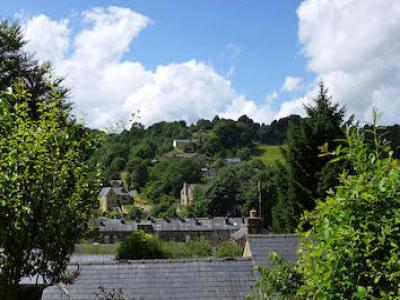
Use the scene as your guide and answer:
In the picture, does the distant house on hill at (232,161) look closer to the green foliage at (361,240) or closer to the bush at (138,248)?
the bush at (138,248)

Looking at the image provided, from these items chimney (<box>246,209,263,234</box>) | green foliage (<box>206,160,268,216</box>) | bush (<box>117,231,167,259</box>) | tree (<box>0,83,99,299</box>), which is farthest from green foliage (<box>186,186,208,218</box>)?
tree (<box>0,83,99,299</box>)

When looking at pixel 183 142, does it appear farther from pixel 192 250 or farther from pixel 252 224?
pixel 192 250

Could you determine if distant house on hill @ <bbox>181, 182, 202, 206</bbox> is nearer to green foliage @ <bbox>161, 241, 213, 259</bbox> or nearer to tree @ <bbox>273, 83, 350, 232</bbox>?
green foliage @ <bbox>161, 241, 213, 259</bbox>

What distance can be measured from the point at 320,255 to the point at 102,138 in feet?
11.8

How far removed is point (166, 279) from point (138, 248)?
28.1 ft

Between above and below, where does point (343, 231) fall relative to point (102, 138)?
below

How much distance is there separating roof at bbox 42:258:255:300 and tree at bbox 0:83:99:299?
24.6ft

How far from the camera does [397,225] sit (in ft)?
11.7

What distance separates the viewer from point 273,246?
15172mm

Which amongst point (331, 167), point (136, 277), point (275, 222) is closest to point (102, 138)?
point (136, 277)

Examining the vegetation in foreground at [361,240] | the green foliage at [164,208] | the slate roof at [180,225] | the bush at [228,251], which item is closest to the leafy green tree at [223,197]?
the green foliage at [164,208]

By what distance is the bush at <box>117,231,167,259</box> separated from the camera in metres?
21.5

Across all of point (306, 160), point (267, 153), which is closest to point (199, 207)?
point (267, 153)

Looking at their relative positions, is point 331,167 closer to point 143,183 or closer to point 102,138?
point 102,138
